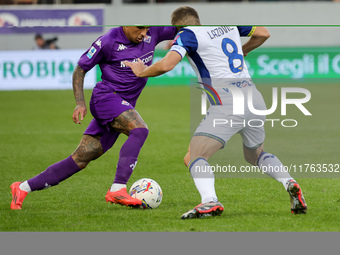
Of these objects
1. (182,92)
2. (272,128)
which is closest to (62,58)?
(182,92)

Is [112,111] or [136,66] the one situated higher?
[136,66]

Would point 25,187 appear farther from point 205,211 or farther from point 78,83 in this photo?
point 205,211

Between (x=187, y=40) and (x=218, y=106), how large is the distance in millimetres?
655

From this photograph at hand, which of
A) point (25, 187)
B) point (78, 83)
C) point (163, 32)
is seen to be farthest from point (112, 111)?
point (25, 187)

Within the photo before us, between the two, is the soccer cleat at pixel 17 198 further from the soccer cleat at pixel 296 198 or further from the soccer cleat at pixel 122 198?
the soccer cleat at pixel 296 198

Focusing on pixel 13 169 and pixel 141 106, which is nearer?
Result: pixel 13 169

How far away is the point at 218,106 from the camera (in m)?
5.84

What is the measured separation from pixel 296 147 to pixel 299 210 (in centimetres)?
121

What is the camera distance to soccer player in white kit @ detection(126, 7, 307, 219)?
5656 mm

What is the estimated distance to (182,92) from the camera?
65.7 ft

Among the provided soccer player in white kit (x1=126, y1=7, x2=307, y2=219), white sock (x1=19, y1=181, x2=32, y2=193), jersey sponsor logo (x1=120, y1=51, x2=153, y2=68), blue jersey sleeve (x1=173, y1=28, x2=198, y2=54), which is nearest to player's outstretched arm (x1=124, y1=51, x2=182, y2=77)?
soccer player in white kit (x1=126, y1=7, x2=307, y2=219)

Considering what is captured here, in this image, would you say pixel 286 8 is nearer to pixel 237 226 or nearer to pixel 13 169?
pixel 13 169

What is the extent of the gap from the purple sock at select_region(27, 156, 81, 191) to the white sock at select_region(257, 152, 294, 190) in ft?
5.90

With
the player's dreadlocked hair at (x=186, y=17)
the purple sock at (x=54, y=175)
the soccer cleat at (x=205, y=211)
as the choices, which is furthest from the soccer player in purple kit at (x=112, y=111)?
the soccer cleat at (x=205, y=211)
